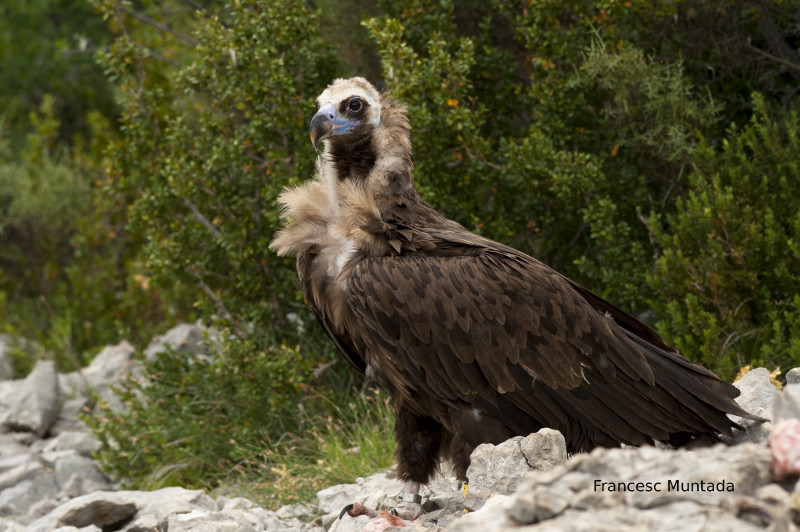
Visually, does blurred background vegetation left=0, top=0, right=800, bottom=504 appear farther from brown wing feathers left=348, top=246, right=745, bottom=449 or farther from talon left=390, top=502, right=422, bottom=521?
brown wing feathers left=348, top=246, right=745, bottom=449

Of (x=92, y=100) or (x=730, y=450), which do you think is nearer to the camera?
(x=730, y=450)

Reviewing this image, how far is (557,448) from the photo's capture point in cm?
367

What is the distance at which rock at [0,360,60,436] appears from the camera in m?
8.60

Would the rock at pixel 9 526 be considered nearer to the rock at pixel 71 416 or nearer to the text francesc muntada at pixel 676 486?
the rock at pixel 71 416

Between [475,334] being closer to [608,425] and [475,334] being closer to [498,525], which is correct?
[608,425]

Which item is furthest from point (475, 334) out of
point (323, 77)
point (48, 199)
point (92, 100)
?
point (92, 100)

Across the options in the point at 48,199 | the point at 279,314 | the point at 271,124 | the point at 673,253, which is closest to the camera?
the point at 673,253

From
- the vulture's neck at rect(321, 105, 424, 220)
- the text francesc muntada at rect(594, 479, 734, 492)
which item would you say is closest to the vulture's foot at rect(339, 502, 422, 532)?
the vulture's neck at rect(321, 105, 424, 220)

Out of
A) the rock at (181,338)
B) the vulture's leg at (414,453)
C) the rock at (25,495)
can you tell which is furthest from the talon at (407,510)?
the rock at (181,338)

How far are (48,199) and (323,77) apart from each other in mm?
5767

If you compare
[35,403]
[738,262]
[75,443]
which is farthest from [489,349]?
[35,403]

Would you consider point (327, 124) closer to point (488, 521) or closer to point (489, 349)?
point (489, 349)

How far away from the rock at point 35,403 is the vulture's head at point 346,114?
5.55 metres

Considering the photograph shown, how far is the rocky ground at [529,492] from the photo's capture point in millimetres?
2420
